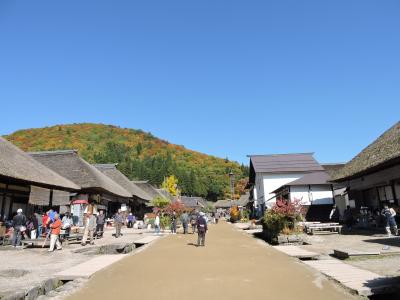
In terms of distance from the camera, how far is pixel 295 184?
28.3 metres

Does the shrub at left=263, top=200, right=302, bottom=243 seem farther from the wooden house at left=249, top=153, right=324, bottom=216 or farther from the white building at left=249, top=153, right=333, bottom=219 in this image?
the wooden house at left=249, top=153, right=324, bottom=216

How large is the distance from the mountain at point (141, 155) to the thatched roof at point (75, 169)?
5121cm

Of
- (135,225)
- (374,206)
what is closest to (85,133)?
(135,225)

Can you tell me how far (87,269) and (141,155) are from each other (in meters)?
108

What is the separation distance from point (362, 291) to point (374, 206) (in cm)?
1600

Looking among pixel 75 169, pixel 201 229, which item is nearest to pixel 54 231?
pixel 201 229

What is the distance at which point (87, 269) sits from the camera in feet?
29.5

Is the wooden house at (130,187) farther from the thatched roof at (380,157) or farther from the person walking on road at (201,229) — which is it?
the thatched roof at (380,157)

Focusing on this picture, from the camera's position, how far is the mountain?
87.8m

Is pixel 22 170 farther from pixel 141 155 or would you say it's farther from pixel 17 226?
pixel 141 155

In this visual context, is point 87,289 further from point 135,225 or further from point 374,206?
point 135,225

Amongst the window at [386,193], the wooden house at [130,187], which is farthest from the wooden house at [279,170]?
the window at [386,193]

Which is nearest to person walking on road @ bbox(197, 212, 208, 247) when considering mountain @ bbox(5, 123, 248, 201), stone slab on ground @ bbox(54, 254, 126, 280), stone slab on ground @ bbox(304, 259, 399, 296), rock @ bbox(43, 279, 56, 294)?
stone slab on ground @ bbox(54, 254, 126, 280)

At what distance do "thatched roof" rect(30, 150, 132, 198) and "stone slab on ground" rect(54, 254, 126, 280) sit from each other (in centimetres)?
1416
